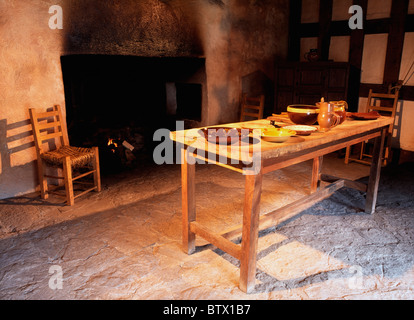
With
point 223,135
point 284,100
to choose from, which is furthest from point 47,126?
point 284,100

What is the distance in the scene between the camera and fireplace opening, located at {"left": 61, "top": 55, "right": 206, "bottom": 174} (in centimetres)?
552

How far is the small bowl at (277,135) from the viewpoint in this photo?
2.43m

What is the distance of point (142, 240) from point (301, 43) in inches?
222

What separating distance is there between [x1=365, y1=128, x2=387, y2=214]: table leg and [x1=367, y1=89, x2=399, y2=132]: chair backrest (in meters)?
2.08

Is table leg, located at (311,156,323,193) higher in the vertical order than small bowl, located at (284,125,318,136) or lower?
lower

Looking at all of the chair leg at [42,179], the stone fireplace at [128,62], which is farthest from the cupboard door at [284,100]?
the chair leg at [42,179]

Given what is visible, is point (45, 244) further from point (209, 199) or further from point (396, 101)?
point (396, 101)

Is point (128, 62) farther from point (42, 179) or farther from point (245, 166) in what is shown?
point (245, 166)

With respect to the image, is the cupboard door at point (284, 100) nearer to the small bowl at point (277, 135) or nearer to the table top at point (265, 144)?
the table top at point (265, 144)

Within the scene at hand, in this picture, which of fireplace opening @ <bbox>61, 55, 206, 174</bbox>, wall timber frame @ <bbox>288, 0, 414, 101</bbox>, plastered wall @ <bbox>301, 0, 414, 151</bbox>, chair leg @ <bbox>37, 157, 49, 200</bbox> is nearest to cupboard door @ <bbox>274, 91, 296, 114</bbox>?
wall timber frame @ <bbox>288, 0, 414, 101</bbox>

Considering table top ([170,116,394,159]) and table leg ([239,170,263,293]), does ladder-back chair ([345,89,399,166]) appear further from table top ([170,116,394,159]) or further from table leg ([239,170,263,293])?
table leg ([239,170,263,293])

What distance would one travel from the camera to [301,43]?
7.10 metres

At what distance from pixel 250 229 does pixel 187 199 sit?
667mm

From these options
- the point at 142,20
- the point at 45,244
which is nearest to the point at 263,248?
the point at 45,244
